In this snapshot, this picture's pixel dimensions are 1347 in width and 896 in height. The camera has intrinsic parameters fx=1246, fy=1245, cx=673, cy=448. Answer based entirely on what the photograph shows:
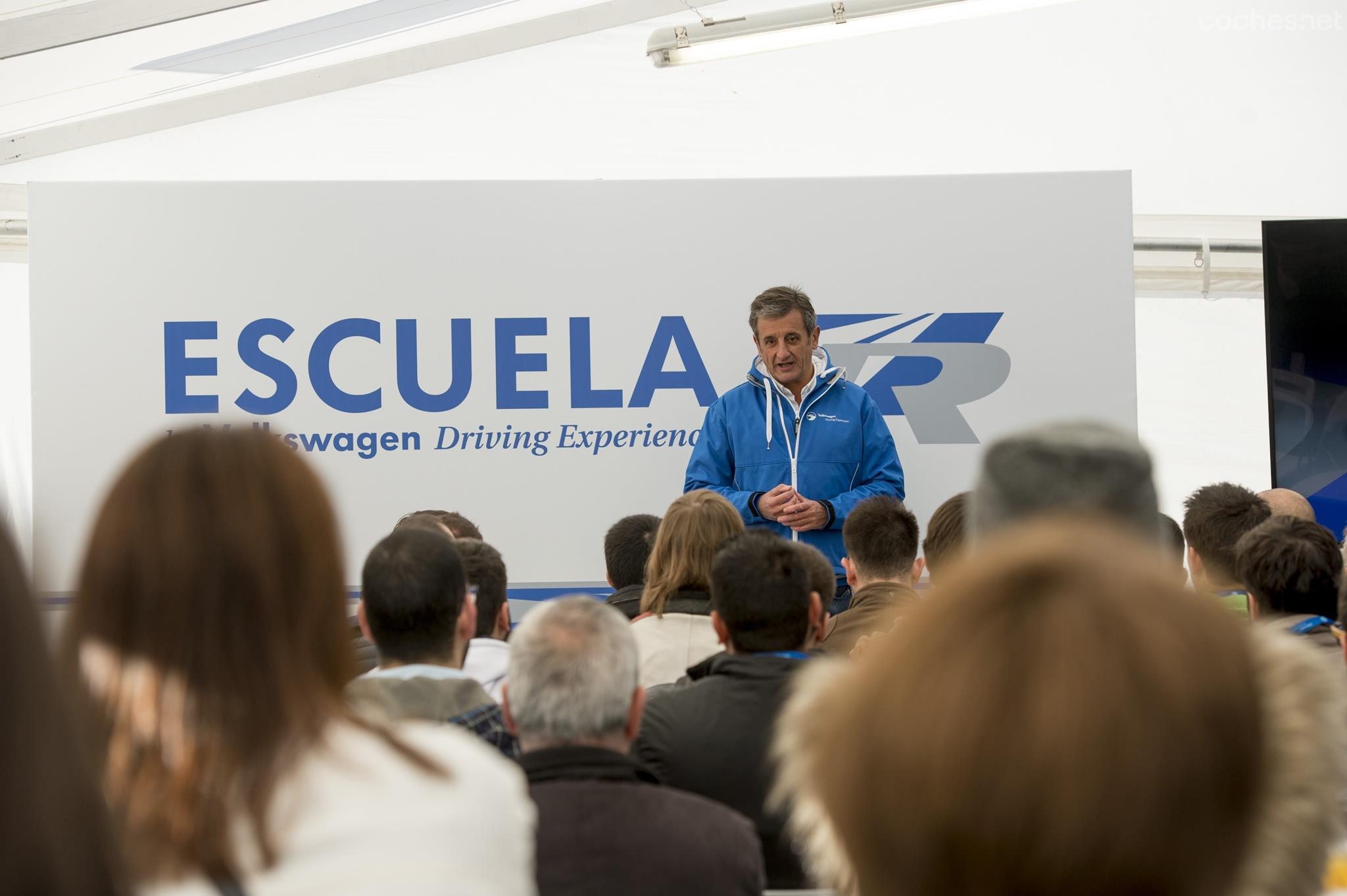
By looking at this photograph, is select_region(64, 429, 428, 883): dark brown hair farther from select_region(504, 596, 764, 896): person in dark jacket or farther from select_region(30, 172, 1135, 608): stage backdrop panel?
select_region(30, 172, 1135, 608): stage backdrop panel

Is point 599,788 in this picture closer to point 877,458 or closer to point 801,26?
point 877,458

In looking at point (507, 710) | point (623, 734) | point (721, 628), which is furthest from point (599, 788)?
point (721, 628)

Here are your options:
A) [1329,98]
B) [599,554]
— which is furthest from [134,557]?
[1329,98]

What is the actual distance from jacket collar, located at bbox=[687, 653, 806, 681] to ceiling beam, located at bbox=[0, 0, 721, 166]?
5.08 m

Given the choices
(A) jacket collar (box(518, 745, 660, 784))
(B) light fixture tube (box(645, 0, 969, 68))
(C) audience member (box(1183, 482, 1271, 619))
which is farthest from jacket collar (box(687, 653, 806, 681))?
(B) light fixture tube (box(645, 0, 969, 68))

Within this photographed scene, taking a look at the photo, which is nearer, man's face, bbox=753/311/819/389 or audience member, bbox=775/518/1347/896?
audience member, bbox=775/518/1347/896

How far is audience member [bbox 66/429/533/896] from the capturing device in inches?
43.1

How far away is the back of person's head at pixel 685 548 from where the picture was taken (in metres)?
3.26

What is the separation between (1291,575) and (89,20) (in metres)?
5.49

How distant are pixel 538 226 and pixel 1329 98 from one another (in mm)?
4732

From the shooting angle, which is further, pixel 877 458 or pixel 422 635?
pixel 877 458

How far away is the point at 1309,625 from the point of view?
9.28 feet

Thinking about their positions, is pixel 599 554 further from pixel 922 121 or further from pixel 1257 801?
pixel 1257 801
